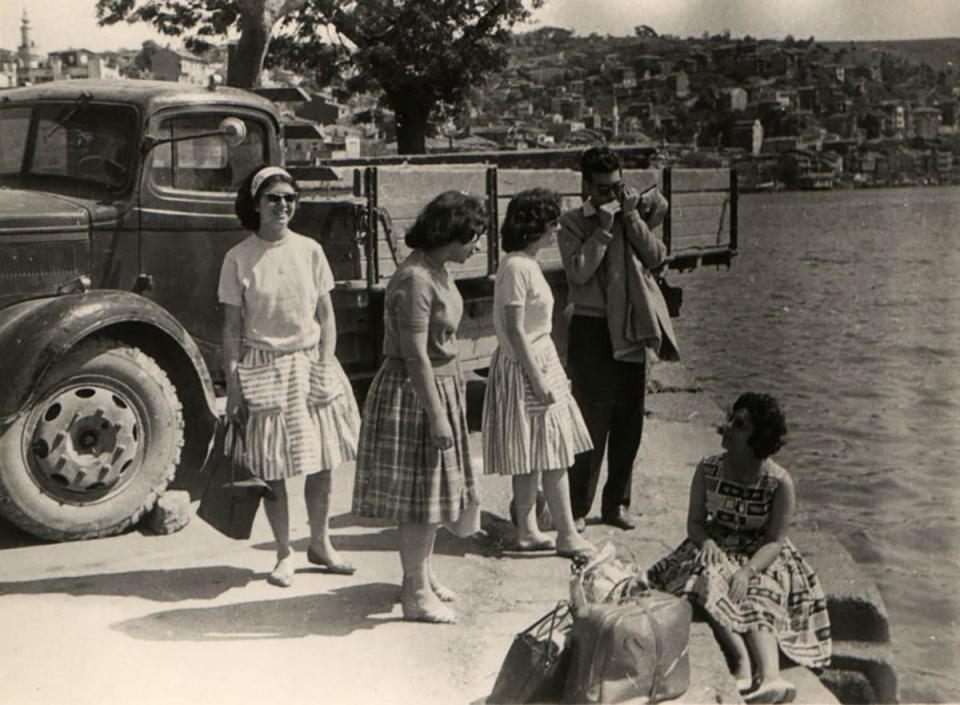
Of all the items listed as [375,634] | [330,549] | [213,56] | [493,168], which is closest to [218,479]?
[330,549]

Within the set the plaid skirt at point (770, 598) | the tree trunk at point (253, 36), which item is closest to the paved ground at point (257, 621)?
the plaid skirt at point (770, 598)

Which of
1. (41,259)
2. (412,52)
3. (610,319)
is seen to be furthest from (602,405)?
(412,52)

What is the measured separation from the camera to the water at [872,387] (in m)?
10.0

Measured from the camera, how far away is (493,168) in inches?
314

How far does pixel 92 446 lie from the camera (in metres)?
5.73

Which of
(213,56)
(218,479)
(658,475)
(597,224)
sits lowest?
(658,475)

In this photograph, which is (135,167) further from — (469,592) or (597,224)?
(469,592)

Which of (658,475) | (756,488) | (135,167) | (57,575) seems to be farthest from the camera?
(658,475)

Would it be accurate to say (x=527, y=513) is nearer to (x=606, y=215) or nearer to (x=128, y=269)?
(x=606, y=215)

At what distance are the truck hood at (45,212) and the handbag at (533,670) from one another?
11.4 ft

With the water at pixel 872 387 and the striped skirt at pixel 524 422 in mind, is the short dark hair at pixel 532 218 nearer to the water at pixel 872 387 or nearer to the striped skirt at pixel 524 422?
the striped skirt at pixel 524 422

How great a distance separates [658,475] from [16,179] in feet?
12.6

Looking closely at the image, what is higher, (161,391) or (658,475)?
(161,391)

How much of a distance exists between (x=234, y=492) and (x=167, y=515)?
3.40ft
